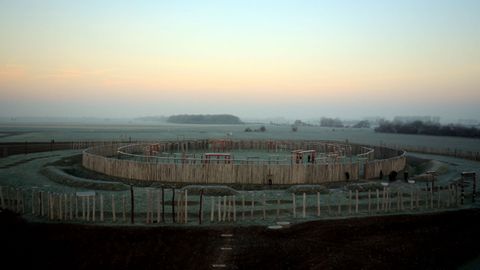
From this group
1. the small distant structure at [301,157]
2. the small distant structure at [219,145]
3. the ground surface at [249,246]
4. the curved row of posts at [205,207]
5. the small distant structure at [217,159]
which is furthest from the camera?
the small distant structure at [219,145]

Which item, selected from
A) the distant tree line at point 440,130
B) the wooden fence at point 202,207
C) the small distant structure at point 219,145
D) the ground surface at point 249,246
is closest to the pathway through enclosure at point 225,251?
the ground surface at point 249,246

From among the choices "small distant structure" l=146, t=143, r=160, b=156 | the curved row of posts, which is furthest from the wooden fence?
"small distant structure" l=146, t=143, r=160, b=156

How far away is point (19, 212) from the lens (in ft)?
47.5

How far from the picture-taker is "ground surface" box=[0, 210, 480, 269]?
9.61 meters

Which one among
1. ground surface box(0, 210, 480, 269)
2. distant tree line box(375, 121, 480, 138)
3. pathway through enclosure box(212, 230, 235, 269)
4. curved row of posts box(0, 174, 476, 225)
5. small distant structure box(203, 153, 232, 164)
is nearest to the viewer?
pathway through enclosure box(212, 230, 235, 269)

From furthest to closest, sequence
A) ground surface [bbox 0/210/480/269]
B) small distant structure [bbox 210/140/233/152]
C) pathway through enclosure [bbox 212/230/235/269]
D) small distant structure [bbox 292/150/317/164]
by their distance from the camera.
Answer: small distant structure [bbox 210/140/233/152]
small distant structure [bbox 292/150/317/164]
ground surface [bbox 0/210/480/269]
pathway through enclosure [bbox 212/230/235/269]

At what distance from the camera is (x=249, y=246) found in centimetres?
1092

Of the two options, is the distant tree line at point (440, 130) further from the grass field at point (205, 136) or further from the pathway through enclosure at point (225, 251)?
the pathway through enclosure at point (225, 251)

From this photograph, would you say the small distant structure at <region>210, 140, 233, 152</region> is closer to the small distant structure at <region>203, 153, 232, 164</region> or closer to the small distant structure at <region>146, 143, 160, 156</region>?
the small distant structure at <region>146, 143, 160, 156</region>

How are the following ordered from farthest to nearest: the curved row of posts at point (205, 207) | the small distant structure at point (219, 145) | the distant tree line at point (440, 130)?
the distant tree line at point (440, 130) → the small distant structure at point (219, 145) → the curved row of posts at point (205, 207)

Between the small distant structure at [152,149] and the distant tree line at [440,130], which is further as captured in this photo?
the distant tree line at [440,130]

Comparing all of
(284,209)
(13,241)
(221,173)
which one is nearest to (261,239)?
(284,209)

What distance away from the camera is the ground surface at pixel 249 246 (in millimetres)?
9609

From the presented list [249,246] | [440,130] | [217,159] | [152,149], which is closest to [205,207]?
[249,246]
